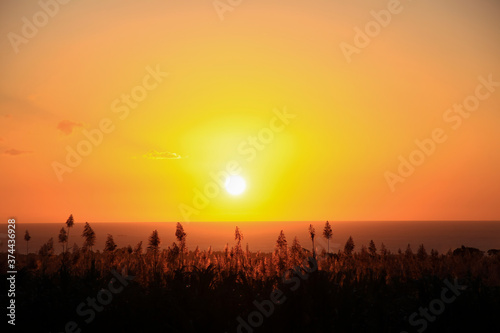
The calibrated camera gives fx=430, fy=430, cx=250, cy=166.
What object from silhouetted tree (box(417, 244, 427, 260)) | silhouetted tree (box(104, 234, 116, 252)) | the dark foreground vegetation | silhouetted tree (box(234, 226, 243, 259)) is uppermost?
silhouetted tree (box(104, 234, 116, 252))

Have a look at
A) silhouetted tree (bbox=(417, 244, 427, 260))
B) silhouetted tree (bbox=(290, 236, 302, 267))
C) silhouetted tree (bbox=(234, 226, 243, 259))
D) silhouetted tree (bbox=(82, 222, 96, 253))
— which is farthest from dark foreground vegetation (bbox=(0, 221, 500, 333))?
silhouetted tree (bbox=(417, 244, 427, 260))

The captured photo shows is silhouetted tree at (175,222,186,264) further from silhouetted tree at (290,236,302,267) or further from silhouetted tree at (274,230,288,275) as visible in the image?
silhouetted tree at (290,236,302,267)

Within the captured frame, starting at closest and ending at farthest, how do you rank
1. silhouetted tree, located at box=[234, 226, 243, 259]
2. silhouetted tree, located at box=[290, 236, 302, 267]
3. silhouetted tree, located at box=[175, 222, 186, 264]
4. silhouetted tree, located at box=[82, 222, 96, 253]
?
1. silhouetted tree, located at box=[290, 236, 302, 267]
2. silhouetted tree, located at box=[234, 226, 243, 259]
3. silhouetted tree, located at box=[175, 222, 186, 264]
4. silhouetted tree, located at box=[82, 222, 96, 253]

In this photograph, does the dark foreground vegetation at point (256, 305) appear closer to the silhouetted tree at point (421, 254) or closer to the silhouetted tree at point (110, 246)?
the silhouetted tree at point (110, 246)

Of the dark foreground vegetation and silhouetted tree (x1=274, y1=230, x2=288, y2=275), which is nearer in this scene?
the dark foreground vegetation

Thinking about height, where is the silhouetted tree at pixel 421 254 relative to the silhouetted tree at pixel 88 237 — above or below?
below

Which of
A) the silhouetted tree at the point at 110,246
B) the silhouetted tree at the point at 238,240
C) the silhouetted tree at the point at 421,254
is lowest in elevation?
the silhouetted tree at the point at 421,254

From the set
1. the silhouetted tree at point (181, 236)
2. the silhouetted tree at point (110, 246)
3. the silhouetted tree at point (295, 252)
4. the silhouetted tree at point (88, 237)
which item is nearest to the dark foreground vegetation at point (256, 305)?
the silhouetted tree at point (295, 252)

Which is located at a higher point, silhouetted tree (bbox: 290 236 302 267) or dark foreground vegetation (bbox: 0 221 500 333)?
silhouetted tree (bbox: 290 236 302 267)

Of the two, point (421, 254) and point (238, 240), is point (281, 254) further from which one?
point (421, 254)

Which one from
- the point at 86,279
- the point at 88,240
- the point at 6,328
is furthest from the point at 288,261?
the point at 88,240

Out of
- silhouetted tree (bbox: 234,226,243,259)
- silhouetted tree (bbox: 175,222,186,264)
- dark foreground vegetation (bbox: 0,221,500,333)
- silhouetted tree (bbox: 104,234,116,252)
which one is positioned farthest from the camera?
silhouetted tree (bbox: 104,234,116,252)

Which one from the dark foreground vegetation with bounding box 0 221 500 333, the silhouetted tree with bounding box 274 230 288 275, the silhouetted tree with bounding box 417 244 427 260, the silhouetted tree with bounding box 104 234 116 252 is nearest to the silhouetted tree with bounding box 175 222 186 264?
the silhouetted tree with bounding box 104 234 116 252

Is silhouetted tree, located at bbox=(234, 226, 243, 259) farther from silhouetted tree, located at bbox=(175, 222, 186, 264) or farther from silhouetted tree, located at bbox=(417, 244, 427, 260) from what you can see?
Answer: silhouetted tree, located at bbox=(417, 244, 427, 260)
